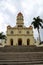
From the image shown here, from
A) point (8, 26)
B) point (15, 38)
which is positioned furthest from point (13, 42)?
point (8, 26)

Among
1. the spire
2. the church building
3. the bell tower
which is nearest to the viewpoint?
the church building

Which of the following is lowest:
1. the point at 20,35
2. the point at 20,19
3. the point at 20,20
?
the point at 20,35

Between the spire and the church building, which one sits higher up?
the spire

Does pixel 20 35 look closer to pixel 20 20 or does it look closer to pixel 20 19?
pixel 20 20

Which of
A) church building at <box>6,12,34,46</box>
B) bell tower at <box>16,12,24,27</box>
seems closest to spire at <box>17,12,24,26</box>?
bell tower at <box>16,12,24,27</box>

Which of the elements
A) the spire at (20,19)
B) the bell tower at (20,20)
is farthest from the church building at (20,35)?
the spire at (20,19)

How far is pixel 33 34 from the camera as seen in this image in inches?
2121

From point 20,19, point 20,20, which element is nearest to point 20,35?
point 20,20

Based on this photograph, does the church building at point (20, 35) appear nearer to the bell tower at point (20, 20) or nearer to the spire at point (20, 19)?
the bell tower at point (20, 20)

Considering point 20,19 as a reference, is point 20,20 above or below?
below

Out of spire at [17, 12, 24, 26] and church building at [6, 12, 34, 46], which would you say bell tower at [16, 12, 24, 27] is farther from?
church building at [6, 12, 34, 46]

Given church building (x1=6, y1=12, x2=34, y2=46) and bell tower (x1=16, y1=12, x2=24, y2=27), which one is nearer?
church building (x1=6, y1=12, x2=34, y2=46)

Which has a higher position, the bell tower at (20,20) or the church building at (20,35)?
the bell tower at (20,20)

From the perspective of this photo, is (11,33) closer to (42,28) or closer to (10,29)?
(10,29)
